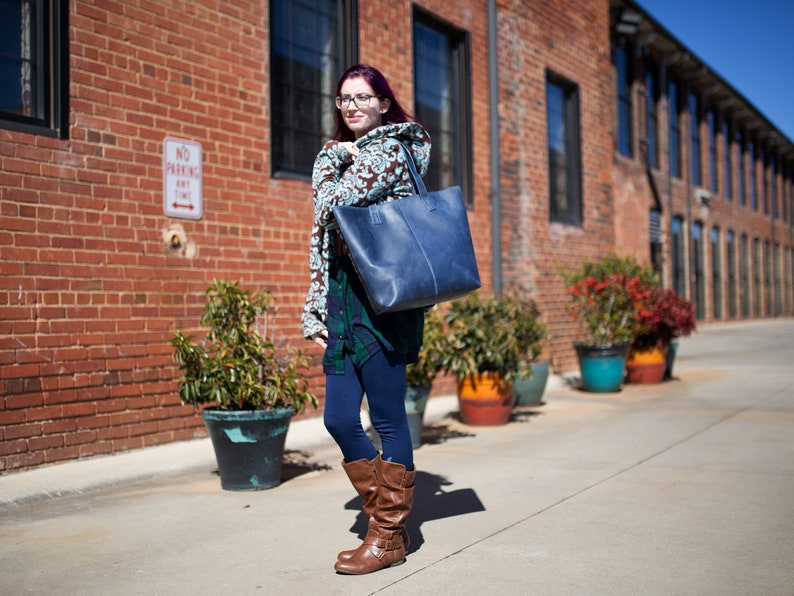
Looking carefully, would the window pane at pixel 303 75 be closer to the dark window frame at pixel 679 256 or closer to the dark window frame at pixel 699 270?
the dark window frame at pixel 679 256

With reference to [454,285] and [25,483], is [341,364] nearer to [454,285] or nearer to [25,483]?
[454,285]

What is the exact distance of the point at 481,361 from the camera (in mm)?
7000

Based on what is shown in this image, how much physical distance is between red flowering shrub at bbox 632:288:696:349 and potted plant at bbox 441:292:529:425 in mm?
3054

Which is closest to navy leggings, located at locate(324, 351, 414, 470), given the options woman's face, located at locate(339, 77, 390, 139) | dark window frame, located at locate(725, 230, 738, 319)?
woman's face, located at locate(339, 77, 390, 139)

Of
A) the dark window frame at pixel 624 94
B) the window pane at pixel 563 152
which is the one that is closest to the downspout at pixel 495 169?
the window pane at pixel 563 152

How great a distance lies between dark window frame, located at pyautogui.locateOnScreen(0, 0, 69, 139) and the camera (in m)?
5.29

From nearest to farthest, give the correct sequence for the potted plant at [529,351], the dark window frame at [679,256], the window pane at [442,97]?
the potted plant at [529,351] → the window pane at [442,97] → the dark window frame at [679,256]

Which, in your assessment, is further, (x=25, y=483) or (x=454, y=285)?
(x=25, y=483)

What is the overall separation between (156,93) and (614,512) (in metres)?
4.34

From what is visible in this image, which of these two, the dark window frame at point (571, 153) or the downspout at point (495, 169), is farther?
the dark window frame at point (571, 153)

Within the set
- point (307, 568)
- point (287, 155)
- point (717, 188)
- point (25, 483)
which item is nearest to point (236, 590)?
point (307, 568)

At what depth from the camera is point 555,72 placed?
11.4m

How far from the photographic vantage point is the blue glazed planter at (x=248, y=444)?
4.66 meters

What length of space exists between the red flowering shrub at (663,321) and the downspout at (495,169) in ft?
6.02
